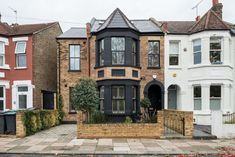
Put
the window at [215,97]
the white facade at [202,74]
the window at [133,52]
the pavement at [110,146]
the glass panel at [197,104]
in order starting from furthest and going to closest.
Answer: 1. the glass panel at [197,104]
2. the window at [215,97]
3. the white facade at [202,74]
4. the window at [133,52]
5. the pavement at [110,146]

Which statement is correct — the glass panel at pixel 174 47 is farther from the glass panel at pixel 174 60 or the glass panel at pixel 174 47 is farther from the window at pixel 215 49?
the window at pixel 215 49

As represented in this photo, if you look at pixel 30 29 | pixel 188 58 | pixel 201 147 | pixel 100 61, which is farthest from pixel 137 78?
pixel 30 29

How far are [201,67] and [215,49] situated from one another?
1.65 metres

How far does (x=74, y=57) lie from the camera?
22.8 meters

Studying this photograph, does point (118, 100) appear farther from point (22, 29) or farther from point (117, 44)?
point (22, 29)

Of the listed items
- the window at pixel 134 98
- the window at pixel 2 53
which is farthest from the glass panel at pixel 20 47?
the window at pixel 134 98

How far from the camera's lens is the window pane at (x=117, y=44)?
19.5 meters

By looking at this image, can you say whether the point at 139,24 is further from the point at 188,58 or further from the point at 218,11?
the point at 218,11

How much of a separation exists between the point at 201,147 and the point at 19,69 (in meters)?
15.0

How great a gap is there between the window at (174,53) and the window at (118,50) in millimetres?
4449

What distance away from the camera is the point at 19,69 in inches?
866

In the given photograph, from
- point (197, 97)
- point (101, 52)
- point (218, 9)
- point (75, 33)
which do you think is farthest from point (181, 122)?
point (75, 33)

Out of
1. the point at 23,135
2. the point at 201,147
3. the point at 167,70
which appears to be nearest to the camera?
the point at 201,147

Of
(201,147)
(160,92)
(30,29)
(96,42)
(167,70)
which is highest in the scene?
(30,29)
